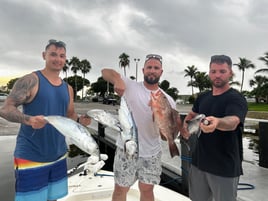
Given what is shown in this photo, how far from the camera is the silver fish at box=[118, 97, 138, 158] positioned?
202cm

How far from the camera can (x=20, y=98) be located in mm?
2432

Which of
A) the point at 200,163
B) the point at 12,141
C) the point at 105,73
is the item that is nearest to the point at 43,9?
the point at 105,73

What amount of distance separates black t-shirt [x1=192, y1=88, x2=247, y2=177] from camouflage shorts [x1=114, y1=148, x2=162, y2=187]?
554 millimetres

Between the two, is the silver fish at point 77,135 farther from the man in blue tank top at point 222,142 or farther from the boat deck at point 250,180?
the boat deck at point 250,180

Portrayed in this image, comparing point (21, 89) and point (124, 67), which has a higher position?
point (124, 67)

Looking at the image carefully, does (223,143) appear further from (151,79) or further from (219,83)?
(151,79)

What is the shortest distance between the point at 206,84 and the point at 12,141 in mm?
55290

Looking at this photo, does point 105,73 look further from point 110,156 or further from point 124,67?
point 124,67

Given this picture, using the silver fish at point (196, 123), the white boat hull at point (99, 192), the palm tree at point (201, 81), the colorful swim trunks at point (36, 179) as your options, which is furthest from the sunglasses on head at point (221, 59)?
the palm tree at point (201, 81)

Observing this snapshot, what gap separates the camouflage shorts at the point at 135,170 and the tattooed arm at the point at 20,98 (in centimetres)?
117

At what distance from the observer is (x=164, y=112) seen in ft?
8.11

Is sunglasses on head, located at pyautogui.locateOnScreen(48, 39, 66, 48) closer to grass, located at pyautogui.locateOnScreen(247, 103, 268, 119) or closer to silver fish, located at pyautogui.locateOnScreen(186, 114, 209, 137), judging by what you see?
silver fish, located at pyautogui.locateOnScreen(186, 114, 209, 137)

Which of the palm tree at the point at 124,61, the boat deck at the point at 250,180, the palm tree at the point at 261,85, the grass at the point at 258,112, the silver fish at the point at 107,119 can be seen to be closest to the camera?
the silver fish at the point at 107,119

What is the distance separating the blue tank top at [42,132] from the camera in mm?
2512
